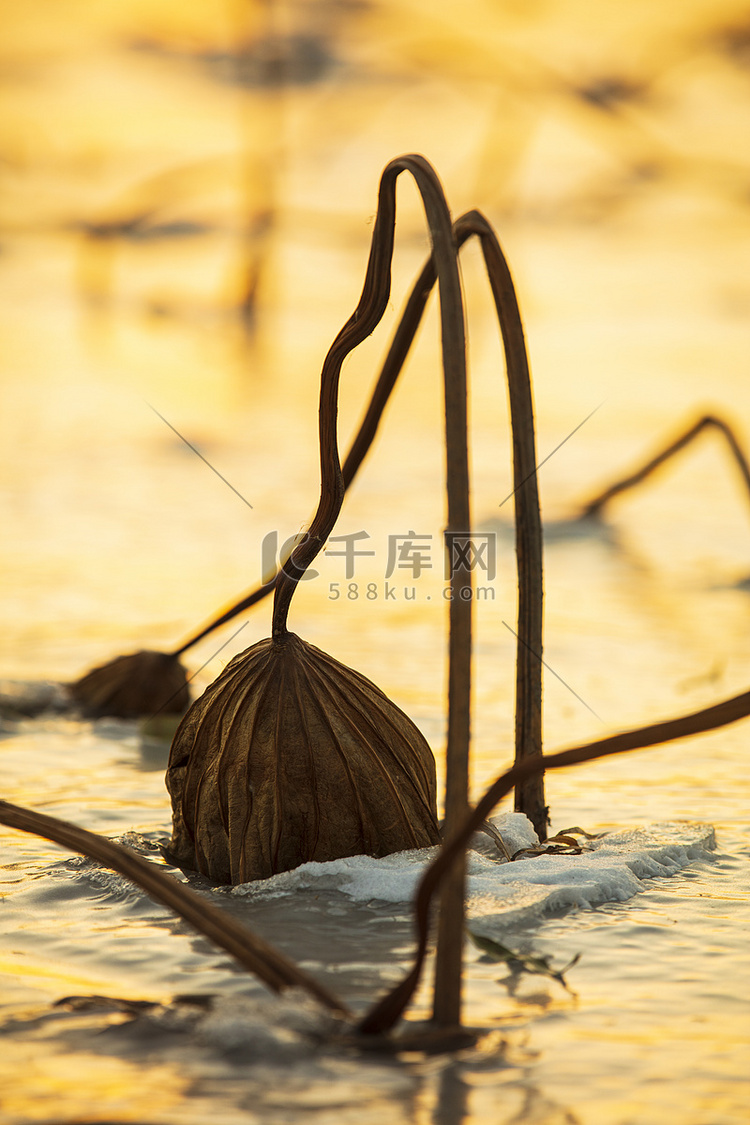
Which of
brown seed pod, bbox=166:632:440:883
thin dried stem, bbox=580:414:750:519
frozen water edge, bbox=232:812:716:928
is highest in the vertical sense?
thin dried stem, bbox=580:414:750:519

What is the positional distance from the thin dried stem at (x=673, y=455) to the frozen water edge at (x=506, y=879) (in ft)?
5.05

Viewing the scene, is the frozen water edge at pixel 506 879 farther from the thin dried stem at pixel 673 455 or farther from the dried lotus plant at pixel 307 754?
the thin dried stem at pixel 673 455

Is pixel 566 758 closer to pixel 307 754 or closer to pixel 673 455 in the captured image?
pixel 307 754

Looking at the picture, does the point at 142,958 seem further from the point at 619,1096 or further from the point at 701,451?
the point at 701,451

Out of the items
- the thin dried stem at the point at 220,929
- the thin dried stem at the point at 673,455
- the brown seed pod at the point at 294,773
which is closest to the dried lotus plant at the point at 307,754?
the brown seed pod at the point at 294,773

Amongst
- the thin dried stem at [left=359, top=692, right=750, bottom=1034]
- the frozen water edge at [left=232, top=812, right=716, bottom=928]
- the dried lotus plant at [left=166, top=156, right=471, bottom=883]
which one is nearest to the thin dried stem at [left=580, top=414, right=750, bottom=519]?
the frozen water edge at [left=232, top=812, right=716, bottom=928]

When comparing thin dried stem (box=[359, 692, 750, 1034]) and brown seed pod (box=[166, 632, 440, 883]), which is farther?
brown seed pod (box=[166, 632, 440, 883])

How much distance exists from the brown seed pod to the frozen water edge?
15 millimetres

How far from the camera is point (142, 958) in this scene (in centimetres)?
85

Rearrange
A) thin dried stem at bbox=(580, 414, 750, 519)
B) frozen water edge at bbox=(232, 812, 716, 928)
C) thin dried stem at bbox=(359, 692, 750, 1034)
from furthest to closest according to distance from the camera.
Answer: thin dried stem at bbox=(580, 414, 750, 519), frozen water edge at bbox=(232, 812, 716, 928), thin dried stem at bbox=(359, 692, 750, 1034)

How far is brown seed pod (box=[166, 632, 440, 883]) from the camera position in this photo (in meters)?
0.94

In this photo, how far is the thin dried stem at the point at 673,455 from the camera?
2484mm

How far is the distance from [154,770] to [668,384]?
3699 mm

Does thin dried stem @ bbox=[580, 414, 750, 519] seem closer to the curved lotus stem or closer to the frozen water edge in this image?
the frozen water edge
